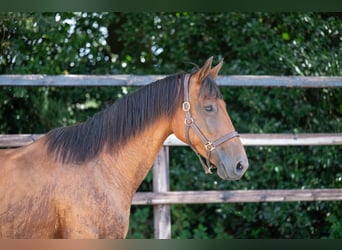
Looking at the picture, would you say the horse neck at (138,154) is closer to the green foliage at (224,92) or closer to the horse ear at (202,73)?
the horse ear at (202,73)

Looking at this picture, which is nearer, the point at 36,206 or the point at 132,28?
the point at 36,206

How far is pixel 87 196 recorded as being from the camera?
2732mm

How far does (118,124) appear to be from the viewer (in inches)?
114

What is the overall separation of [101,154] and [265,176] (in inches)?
131

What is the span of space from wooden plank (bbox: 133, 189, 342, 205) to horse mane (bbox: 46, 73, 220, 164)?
63.5 inches

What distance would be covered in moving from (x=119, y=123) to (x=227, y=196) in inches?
77.5

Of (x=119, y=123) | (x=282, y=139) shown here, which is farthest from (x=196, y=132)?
(x=282, y=139)

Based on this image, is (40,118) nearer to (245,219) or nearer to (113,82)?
(113,82)

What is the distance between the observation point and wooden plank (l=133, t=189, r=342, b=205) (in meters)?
4.42

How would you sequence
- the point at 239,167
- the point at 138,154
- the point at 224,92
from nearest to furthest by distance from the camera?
the point at 239,167
the point at 138,154
the point at 224,92

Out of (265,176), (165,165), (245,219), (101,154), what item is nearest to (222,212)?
(245,219)

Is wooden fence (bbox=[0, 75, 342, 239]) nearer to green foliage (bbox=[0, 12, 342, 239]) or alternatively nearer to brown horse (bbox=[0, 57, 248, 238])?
green foliage (bbox=[0, 12, 342, 239])

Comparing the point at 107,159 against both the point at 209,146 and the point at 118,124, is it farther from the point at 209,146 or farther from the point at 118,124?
the point at 209,146

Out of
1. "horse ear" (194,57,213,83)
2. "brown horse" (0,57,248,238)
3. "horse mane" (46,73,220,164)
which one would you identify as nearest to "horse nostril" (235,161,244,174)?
"brown horse" (0,57,248,238)
